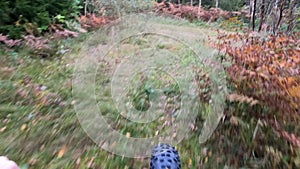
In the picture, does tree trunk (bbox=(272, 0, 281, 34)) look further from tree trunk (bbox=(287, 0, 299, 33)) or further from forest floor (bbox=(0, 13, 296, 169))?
forest floor (bbox=(0, 13, 296, 169))

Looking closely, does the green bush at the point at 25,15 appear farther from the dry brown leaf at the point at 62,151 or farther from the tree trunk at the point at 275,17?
the tree trunk at the point at 275,17

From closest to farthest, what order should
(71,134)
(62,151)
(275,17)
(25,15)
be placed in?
(62,151)
(71,134)
(275,17)
(25,15)

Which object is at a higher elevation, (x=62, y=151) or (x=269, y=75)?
(x=269, y=75)

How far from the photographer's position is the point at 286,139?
2.21 meters

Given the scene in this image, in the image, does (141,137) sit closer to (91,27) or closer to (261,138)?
(261,138)

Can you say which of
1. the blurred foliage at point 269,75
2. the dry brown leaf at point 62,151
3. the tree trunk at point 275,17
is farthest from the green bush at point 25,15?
the tree trunk at point 275,17

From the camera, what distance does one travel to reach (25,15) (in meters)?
6.00

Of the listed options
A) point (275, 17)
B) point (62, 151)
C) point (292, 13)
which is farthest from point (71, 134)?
point (292, 13)

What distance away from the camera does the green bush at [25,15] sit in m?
5.57

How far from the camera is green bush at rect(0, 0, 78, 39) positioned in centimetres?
557

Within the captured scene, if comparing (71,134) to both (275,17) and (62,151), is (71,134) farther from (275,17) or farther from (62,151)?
(275,17)

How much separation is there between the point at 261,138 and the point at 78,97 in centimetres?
228

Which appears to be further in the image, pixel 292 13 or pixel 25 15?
pixel 25 15

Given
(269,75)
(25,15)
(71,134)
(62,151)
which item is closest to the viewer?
(269,75)
